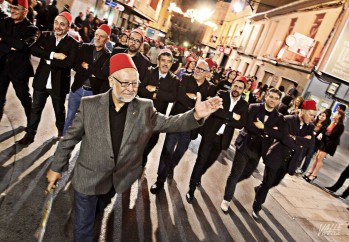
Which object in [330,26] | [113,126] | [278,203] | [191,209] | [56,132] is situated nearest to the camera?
[113,126]

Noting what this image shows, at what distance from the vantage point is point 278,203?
20.3 feet

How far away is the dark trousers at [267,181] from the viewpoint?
4816 mm

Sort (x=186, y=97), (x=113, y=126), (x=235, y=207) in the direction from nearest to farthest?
(x=113, y=126), (x=186, y=97), (x=235, y=207)

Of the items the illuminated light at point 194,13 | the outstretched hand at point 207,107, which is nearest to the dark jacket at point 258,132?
the outstretched hand at point 207,107

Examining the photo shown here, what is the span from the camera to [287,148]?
4785 millimetres

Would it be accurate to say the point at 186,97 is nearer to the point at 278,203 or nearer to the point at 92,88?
the point at 92,88

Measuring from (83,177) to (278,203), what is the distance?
497 centimetres

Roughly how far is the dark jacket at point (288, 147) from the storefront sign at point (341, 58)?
10654 mm

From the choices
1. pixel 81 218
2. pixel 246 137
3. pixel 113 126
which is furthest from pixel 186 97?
pixel 81 218

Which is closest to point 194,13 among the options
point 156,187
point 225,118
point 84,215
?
point 225,118

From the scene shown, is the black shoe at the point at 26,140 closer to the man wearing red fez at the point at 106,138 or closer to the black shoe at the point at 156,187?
the black shoe at the point at 156,187

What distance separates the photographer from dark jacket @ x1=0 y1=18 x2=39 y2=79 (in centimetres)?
457

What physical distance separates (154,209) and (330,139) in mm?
6454

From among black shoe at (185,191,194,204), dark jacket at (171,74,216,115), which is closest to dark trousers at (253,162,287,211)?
black shoe at (185,191,194,204)
